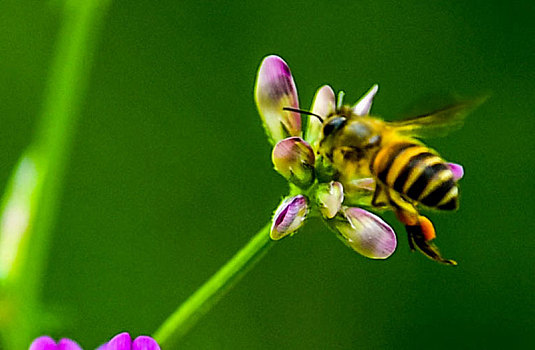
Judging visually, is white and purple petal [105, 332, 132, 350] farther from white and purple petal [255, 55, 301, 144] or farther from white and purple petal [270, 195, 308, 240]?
white and purple petal [255, 55, 301, 144]

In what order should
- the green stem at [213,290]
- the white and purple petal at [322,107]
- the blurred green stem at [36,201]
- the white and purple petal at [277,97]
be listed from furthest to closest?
1. the blurred green stem at [36,201]
2. the white and purple petal at [322,107]
3. the white and purple petal at [277,97]
4. the green stem at [213,290]

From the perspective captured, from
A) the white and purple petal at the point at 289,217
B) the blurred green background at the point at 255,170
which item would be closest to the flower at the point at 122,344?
the white and purple petal at the point at 289,217

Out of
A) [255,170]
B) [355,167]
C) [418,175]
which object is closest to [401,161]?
[418,175]

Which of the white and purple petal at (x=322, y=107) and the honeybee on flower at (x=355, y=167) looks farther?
the white and purple petal at (x=322, y=107)

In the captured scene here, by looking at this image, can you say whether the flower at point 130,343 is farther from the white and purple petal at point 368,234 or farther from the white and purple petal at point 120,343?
the white and purple petal at point 368,234

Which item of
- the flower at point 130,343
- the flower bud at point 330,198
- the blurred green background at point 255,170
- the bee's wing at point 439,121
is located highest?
the bee's wing at point 439,121

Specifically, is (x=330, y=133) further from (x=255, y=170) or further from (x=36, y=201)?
(x=255, y=170)

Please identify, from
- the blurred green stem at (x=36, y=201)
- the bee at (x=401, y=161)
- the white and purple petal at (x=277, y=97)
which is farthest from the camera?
the blurred green stem at (x=36, y=201)
